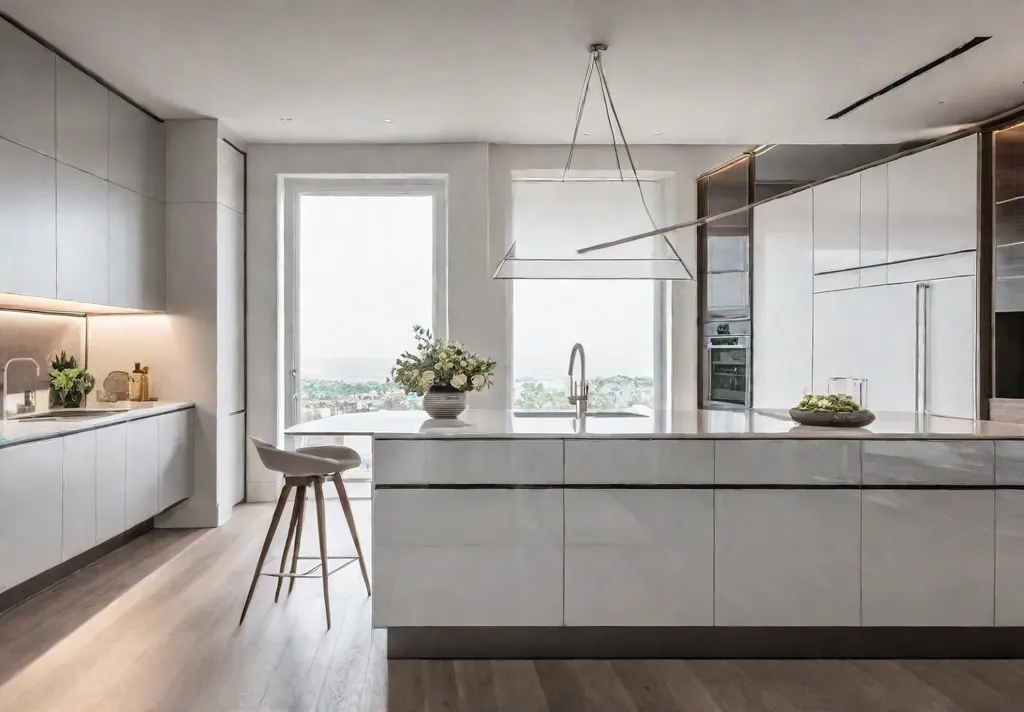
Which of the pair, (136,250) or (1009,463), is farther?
(136,250)

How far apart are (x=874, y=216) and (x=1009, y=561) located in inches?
97.2

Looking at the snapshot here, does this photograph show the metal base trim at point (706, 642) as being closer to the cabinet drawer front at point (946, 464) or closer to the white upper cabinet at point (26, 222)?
the cabinet drawer front at point (946, 464)

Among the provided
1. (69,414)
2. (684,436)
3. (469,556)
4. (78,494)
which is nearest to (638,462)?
(684,436)

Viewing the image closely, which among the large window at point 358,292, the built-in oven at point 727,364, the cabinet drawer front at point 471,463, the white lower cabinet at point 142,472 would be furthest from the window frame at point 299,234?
the cabinet drawer front at point 471,463

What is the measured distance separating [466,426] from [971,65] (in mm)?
3203

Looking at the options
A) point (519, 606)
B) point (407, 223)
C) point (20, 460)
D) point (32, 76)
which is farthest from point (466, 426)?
point (407, 223)

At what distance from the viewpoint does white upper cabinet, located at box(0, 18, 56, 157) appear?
353 cm

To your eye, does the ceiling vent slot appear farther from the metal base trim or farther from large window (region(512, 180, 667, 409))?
the metal base trim

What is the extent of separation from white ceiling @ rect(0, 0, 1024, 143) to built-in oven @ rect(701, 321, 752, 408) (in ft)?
4.75

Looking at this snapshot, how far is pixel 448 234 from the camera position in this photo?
588cm

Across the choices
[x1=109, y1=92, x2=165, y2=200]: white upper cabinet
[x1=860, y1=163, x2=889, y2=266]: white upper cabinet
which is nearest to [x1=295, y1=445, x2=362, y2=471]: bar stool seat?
[x1=109, y1=92, x2=165, y2=200]: white upper cabinet

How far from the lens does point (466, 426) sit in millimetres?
3230

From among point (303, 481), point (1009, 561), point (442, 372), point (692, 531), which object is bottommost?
point (1009, 561)

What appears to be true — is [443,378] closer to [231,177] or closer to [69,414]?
[69,414]
